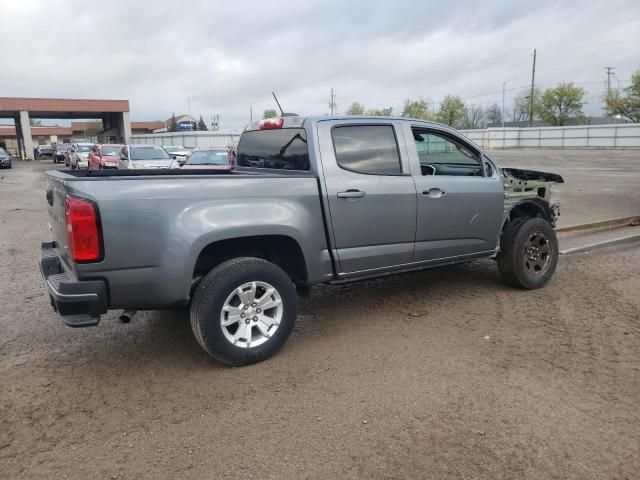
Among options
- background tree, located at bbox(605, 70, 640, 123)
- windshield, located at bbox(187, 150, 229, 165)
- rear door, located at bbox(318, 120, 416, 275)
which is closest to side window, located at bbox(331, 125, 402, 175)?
rear door, located at bbox(318, 120, 416, 275)

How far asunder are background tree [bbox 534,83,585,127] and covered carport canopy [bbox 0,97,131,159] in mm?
59658

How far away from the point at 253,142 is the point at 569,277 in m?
Result: 3.98

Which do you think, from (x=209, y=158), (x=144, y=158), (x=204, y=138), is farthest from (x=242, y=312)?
(x=204, y=138)

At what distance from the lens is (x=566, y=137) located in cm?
5200

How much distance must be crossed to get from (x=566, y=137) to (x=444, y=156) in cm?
5178

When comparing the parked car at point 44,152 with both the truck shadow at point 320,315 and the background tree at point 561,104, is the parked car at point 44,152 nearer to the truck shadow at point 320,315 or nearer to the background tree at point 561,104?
the truck shadow at point 320,315

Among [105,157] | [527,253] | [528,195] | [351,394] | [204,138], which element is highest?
[204,138]

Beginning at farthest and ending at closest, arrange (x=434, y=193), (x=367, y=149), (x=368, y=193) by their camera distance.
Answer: (x=434, y=193), (x=367, y=149), (x=368, y=193)

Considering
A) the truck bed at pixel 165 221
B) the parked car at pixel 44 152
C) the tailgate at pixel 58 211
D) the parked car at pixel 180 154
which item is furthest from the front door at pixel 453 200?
the parked car at pixel 44 152

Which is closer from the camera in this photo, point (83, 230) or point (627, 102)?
point (83, 230)

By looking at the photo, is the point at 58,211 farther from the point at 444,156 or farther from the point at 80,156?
the point at 80,156

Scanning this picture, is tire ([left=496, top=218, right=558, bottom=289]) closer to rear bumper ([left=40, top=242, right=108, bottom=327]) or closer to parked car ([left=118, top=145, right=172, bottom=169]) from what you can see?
rear bumper ([left=40, top=242, right=108, bottom=327])

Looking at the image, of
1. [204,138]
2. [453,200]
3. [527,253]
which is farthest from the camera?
[204,138]

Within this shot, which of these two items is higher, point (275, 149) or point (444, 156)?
point (275, 149)
